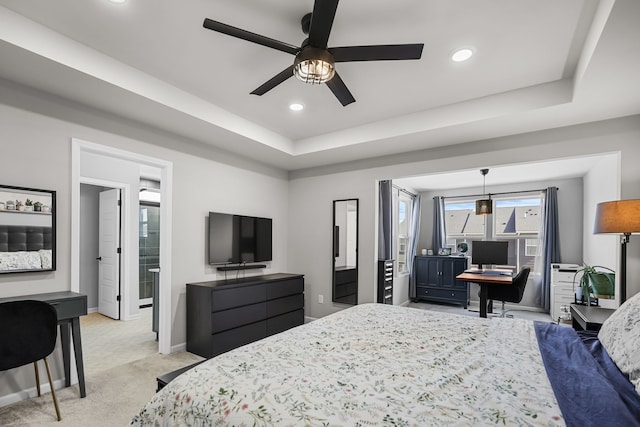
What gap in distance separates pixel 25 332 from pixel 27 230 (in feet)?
2.82

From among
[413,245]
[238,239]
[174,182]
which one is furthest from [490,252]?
[174,182]

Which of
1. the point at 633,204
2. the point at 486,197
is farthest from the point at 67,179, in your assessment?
the point at 486,197

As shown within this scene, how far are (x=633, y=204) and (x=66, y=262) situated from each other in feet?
15.0

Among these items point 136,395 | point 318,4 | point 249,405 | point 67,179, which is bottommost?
point 136,395

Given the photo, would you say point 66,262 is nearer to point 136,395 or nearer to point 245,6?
point 136,395

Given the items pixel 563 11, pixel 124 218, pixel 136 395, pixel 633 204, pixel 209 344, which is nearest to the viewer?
pixel 563 11

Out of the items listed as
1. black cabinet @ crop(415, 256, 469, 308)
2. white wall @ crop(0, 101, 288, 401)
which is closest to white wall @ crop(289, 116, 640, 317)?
white wall @ crop(0, 101, 288, 401)

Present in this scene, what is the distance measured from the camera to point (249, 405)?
1.16 metres

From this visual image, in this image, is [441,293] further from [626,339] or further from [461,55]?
[626,339]

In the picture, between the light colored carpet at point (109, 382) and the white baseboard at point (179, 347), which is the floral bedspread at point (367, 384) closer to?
the light colored carpet at point (109, 382)

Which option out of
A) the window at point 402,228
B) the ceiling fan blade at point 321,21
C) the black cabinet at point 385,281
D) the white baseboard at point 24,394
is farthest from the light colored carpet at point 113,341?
the window at point 402,228

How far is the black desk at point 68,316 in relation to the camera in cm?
247

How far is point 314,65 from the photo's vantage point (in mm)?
1989

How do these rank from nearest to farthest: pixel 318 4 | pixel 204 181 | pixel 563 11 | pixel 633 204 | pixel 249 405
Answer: pixel 249 405 → pixel 318 4 → pixel 563 11 → pixel 633 204 → pixel 204 181
